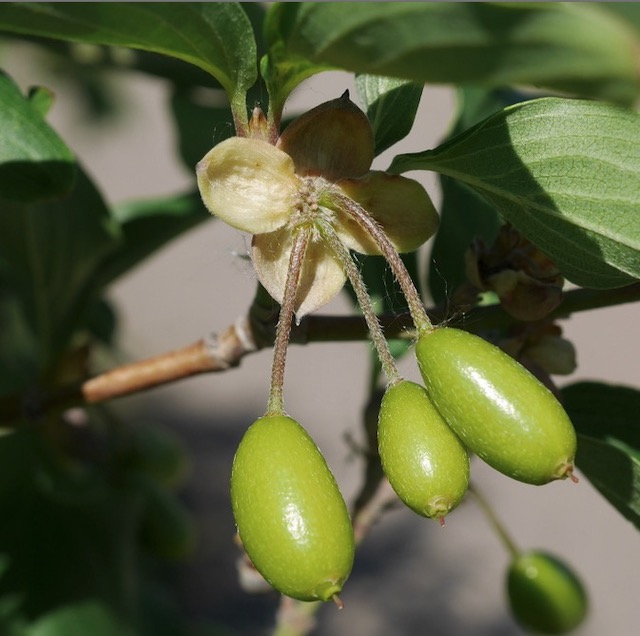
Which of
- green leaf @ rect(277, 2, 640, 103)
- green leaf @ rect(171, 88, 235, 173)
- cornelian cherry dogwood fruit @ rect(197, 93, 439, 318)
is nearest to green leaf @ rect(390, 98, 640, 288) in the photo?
cornelian cherry dogwood fruit @ rect(197, 93, 439, 318)

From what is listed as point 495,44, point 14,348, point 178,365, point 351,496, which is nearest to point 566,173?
point 495,44

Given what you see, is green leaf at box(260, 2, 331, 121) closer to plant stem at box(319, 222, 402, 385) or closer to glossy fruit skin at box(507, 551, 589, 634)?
plant stem at box(319, 222, 402, 385)

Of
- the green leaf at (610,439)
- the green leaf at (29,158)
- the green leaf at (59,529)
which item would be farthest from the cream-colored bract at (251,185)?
the green leaf at (59,529)

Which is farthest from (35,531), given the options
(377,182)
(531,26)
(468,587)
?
(468,587)

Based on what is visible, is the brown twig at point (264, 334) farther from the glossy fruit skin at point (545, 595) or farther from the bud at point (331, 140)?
the glossy fruit skin at point (545, 595)

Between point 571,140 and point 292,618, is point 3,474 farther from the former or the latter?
point 571,140
